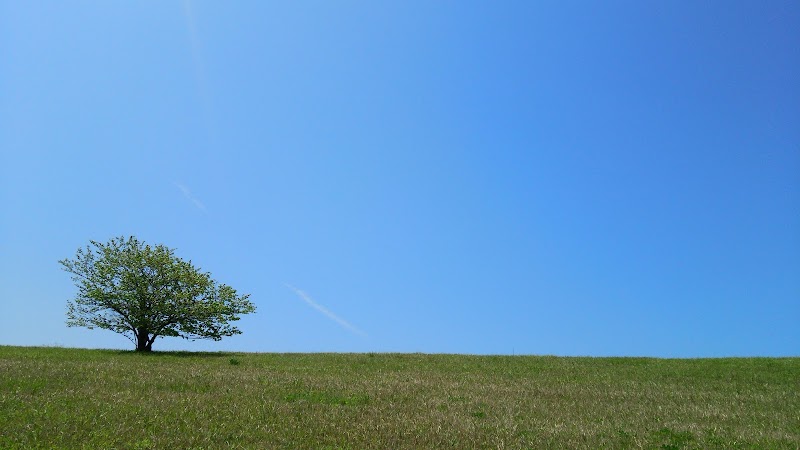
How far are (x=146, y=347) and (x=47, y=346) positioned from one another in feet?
25.0

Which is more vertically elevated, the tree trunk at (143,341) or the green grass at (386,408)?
the tree trunk at (143,341)

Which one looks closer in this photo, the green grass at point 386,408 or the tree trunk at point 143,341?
the green grass at point 386,408

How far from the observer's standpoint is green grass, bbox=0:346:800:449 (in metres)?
14.2

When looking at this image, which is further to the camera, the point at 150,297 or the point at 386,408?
the point at 150,297

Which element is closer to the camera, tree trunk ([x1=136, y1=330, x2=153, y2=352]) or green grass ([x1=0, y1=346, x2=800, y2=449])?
green grass ([x1=0, y1=346, x2=800, y2=449])

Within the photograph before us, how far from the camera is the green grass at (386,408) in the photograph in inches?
558

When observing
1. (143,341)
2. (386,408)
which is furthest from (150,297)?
(386,408)

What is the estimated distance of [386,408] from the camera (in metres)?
18.0

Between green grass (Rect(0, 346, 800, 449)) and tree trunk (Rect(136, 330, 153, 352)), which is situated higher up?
tree trunk (Rect(136, 330, 153, 352))

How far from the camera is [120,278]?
43.5 m

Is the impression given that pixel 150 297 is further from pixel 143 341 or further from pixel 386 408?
pixel 386 408

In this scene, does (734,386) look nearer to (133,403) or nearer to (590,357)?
(590,357)

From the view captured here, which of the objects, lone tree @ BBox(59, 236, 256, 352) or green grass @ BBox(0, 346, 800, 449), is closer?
green grass @ BBox(0, 346, 800, 449)

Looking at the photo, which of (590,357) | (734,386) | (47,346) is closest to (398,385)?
(734,386)
